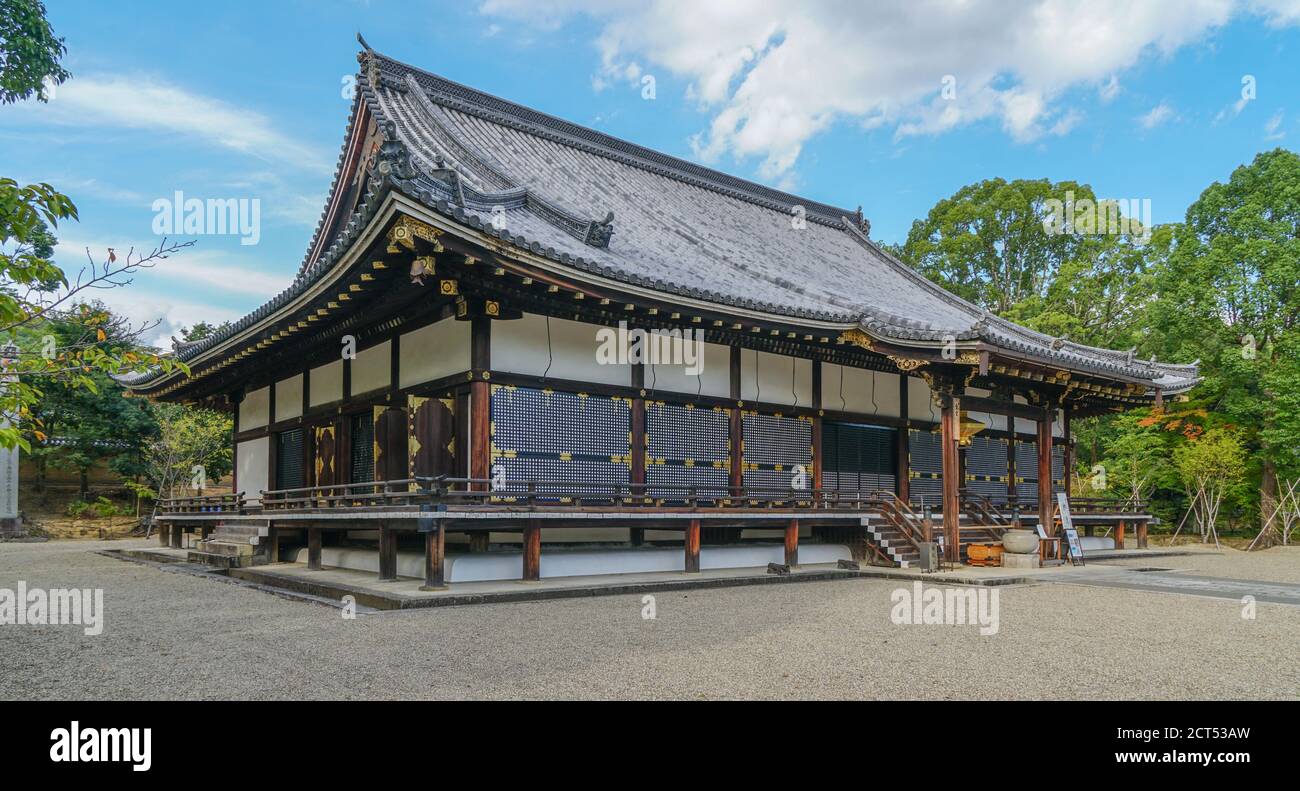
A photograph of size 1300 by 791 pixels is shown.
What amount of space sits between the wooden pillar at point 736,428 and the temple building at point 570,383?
43 mm

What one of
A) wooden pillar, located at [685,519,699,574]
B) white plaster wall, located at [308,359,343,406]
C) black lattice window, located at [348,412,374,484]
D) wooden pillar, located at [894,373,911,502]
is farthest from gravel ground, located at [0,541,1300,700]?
wooden pillar, located at [894,373,911,502]

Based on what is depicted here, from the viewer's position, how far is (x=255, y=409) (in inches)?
885

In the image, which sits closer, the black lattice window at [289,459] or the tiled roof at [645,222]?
the tiled roof at [645,222]

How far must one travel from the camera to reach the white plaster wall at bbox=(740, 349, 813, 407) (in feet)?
55.6

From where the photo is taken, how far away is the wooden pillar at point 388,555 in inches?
524

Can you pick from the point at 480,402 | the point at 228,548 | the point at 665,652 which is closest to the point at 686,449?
the point at 480,402

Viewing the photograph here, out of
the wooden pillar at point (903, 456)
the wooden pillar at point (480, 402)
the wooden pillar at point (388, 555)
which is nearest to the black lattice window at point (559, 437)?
the wooden pillar at point (480, 402)

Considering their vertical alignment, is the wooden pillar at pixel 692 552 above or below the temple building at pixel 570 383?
below

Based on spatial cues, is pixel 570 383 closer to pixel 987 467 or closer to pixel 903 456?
pixel 903 456

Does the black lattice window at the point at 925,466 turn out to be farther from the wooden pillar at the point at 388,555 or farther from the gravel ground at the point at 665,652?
the wooden pillar at the point at 388,555

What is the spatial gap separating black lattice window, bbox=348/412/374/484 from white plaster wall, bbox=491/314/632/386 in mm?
4603

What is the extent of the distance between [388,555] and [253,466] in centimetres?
1112

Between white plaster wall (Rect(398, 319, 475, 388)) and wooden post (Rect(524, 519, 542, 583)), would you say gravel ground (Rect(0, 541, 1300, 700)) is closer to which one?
wooden post (Rect(524, 519, 542, 583))

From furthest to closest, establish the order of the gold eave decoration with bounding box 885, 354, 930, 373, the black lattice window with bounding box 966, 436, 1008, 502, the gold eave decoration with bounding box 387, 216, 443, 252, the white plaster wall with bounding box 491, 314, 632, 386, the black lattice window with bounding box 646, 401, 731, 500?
the black lattice window with bounding box 966, 436, 1008, 502 < the gold eave decoration with bounding box 885, 354, 930, 373 < the black lattice window with bounding box 646, 401, 731, 500 < the white plaster wall with bounding box 491, 314, 632, 386 < the gold eave decoration with bounding box 387, 216, 443, 252
